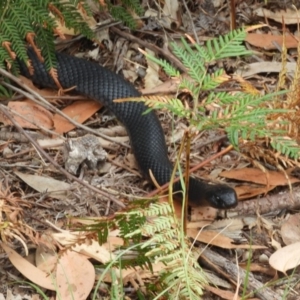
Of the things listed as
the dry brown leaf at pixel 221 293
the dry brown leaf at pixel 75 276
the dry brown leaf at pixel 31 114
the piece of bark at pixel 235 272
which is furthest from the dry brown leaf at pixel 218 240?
the dry brown leaf at pixel 31 114

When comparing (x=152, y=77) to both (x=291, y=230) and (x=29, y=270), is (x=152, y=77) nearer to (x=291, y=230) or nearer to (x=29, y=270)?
(x=291, y=230)

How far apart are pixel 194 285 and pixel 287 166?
5.50ft

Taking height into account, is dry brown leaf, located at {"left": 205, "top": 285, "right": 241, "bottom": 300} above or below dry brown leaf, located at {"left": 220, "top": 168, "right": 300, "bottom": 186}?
below

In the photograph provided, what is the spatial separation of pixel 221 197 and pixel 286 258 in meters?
0.52

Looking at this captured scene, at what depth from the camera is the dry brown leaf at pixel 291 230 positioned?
372 centimetres

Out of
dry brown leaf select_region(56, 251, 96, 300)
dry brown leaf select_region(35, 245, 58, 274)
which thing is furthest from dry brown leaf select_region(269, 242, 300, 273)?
dry brown leaf select_region(35, 245, 58, 274)

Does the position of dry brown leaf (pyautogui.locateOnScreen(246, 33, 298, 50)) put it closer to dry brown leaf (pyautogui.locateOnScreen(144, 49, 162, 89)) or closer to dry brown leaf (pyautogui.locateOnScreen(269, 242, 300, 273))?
dry brown leaf (pyautogui.locateOnScreen(144, 49, 162, 89))

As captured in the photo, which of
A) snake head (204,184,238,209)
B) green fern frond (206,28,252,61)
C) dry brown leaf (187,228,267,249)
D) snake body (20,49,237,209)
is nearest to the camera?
green fern frond (206,28,252,61)

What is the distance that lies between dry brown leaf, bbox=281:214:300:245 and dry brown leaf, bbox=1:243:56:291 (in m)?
1.29

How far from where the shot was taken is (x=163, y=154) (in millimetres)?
4301

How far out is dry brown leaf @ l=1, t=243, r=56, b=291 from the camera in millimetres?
3349

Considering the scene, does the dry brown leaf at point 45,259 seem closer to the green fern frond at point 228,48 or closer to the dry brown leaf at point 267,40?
the green fern frond at point 228,48

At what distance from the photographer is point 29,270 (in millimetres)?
3412

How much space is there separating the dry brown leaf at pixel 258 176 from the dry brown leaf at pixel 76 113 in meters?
1.04
